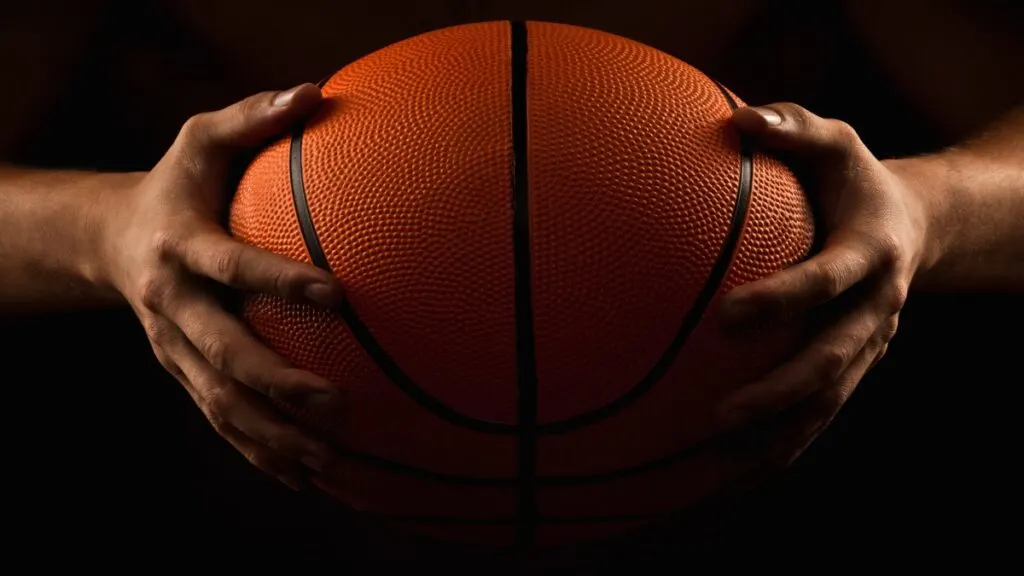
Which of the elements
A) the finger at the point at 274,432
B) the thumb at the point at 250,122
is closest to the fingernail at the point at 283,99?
the thumb at the point at 250,122

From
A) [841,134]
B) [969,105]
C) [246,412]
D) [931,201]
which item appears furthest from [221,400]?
[969,105]

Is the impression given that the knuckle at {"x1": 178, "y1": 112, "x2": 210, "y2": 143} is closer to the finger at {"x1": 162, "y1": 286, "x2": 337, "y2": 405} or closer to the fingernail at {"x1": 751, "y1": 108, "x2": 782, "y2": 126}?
the finger at {"x1": 162, "y1": 286, "x2": 337, "y2": 405}

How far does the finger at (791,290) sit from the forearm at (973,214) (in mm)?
203

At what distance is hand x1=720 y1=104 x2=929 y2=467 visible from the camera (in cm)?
64

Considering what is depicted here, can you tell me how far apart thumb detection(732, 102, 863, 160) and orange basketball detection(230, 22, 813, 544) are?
0.02 meters

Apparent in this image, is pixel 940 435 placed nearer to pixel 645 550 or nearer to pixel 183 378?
pixel 645 550

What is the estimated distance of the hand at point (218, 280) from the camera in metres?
0.64

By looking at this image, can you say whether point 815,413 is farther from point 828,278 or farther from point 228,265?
point 228,265

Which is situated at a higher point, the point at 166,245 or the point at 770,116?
the point at 770,116

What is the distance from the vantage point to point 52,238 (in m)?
0.89

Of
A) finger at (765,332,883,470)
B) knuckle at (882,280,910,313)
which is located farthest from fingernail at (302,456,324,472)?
knuckle at (882,280,910,313)

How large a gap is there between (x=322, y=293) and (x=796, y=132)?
1.18 feet

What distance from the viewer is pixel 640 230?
62 centimetres

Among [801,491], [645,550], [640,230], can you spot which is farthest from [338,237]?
[801,491]
